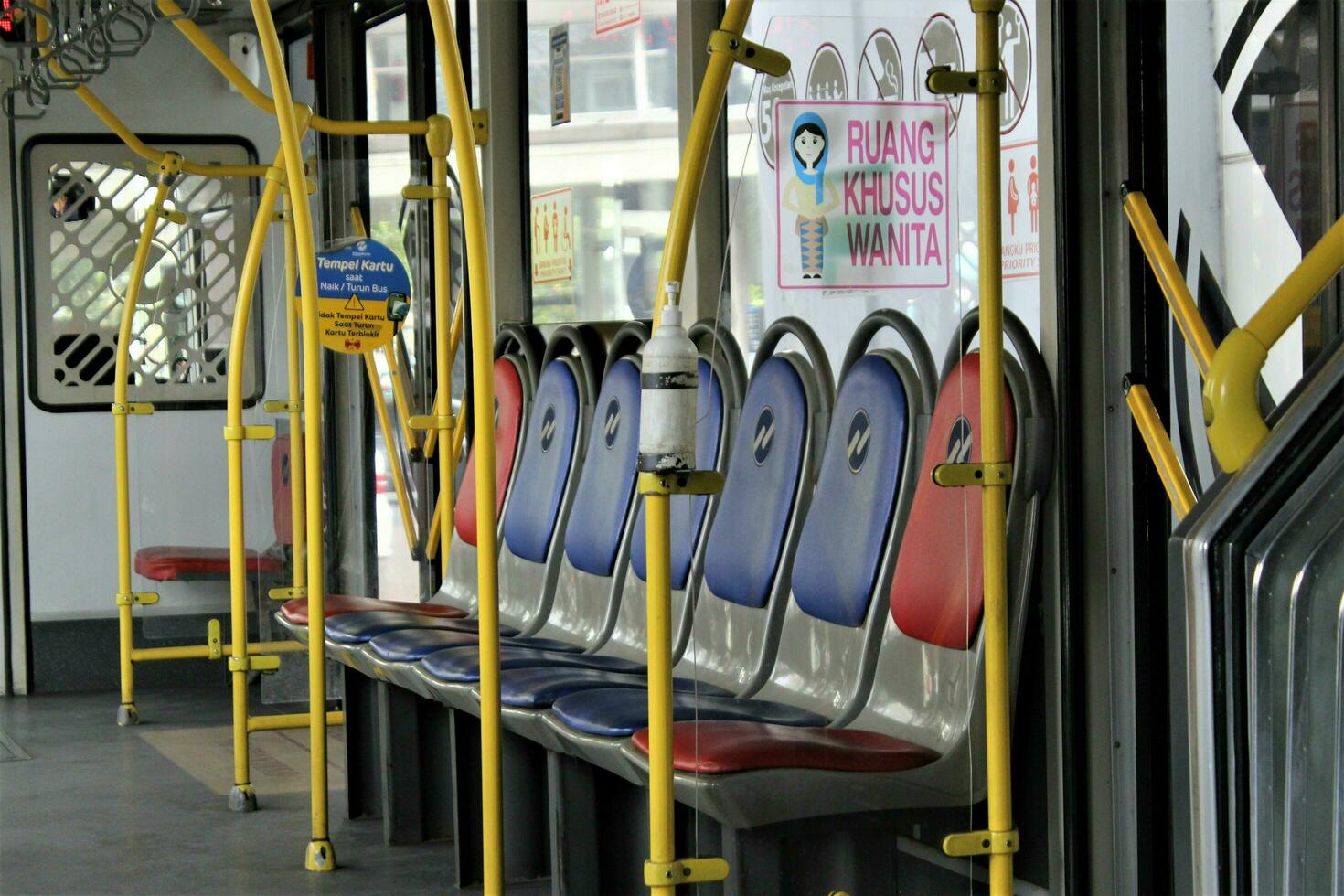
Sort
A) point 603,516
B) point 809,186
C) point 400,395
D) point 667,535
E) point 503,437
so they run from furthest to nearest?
point 400,395
point 503,437
point 603,516
point 809,186
point 667,535

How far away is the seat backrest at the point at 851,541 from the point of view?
297 centimetres

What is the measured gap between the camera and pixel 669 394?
7.65ft

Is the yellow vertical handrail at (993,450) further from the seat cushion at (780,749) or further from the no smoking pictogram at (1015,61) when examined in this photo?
the no smoking pictogram at (1015,61)

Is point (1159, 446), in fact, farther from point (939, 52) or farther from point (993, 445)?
point (939, 52)

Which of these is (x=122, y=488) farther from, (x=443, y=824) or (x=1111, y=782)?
(x=1111, y=782)

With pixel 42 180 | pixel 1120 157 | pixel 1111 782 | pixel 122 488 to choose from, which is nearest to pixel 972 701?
pixel 1111 782

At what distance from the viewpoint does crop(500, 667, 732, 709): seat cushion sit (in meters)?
3.37

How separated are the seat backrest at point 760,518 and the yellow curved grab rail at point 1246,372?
1.06m

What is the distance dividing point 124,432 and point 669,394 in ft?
16.0

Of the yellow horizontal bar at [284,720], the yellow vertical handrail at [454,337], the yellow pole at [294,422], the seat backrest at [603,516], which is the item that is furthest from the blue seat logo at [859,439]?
the yellow horizontal bar at [284,720]

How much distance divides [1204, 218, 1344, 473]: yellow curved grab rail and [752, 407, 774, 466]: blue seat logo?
118 centimetres

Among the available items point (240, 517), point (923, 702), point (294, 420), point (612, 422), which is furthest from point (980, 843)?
point (294, 420)

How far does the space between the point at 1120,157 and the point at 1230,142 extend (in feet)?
0.62

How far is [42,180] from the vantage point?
758 cm
